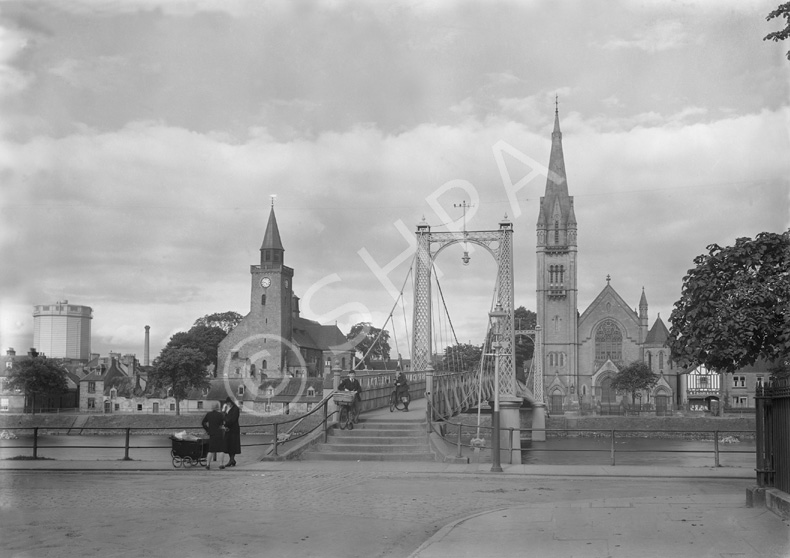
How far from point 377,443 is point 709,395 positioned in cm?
8207

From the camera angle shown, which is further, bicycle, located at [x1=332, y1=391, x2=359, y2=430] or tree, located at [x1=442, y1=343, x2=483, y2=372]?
tree, located at [x1=442, y1=343, x2=483, y2=372]

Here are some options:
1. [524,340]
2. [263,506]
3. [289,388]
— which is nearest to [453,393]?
[263,506]

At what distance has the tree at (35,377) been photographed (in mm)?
83812

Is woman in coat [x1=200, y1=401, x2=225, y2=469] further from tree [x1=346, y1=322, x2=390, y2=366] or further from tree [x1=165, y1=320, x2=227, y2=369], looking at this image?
tree [x1=346, y1=322, x2=390, y2=366]

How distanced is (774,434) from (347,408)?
10367 millimetres

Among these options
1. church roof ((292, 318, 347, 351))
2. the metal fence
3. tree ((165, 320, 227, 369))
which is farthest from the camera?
church roof ((292, 318, 347, 351))

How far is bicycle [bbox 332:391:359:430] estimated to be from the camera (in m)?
19.0

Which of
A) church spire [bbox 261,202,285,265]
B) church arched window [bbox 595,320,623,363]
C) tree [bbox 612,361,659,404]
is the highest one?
church spire [bbox 261,202,285,265]

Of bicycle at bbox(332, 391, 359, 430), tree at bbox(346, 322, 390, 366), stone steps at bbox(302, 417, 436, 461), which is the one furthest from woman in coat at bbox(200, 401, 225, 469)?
tree at bbox(346, 322, 390, 366)

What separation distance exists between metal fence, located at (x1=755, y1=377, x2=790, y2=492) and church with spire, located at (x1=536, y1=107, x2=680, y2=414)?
82900mm

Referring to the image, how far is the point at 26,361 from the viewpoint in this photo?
8500 centimetres

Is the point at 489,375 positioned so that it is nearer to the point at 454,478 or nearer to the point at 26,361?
the point at 454,478

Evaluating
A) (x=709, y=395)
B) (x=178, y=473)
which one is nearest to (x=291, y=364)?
(x=709, y=395)

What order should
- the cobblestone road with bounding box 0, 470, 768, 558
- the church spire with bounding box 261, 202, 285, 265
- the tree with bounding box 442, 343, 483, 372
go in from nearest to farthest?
the cobblestone road with bounding box 0, 470, 768, 558
the tree with bounding box 442, 343, 483, 372
the church spire with bounding box 261, 202, 285, 265
